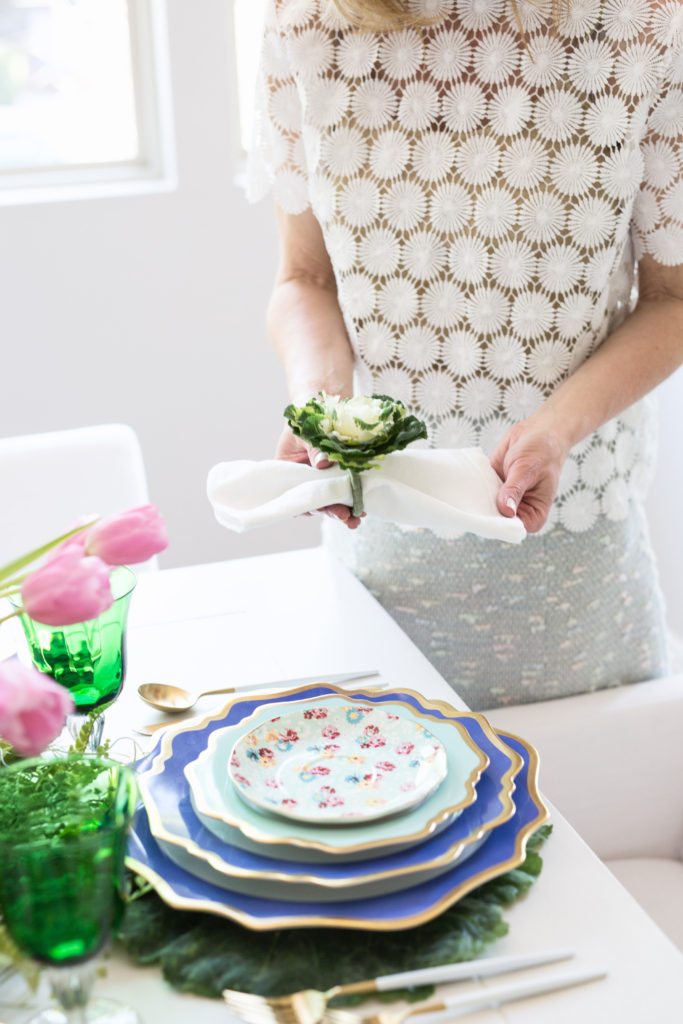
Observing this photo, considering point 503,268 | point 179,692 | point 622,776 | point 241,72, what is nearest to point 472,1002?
point 179,692

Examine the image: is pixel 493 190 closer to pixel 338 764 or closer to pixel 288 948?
pixel 338 764

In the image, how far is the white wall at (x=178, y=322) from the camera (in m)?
2.36

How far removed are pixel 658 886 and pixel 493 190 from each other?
81cm

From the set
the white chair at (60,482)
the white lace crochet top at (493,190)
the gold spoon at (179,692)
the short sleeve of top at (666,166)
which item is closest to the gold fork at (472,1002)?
the gold spoon at (179,692)

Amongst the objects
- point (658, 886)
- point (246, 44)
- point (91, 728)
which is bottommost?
point (658, 886)

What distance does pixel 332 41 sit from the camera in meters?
1.25

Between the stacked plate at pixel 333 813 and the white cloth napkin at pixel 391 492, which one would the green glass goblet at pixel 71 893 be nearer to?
the stacked plate at pixel 333 813

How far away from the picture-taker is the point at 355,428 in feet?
3.11

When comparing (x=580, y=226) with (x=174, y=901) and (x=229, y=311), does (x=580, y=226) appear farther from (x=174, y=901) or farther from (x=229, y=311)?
(x=229, y=311)

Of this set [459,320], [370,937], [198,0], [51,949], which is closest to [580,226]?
[459,320]

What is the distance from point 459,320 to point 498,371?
77 mm

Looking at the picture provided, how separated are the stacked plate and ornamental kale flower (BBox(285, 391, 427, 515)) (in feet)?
0.74

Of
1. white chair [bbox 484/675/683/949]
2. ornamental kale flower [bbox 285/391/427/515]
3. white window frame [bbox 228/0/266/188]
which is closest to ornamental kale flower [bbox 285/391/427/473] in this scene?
ornamental kale flower [bbox 285/391/427/515]

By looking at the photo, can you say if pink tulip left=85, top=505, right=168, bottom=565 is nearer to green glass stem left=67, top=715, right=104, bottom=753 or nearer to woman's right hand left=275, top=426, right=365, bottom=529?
green glass stem left=67, top=715, right=104, bottom=753
